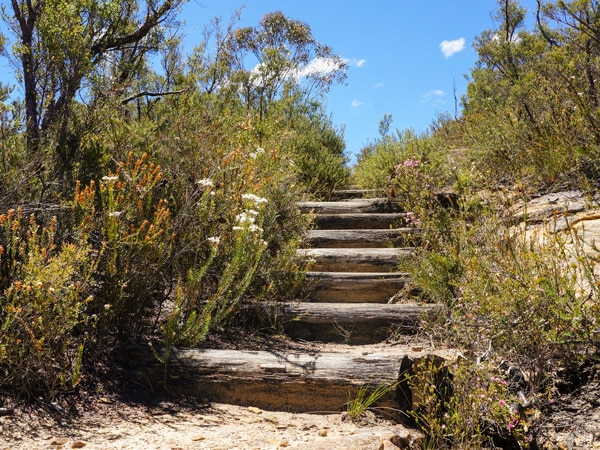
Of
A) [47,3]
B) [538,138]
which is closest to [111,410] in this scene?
[47,3]

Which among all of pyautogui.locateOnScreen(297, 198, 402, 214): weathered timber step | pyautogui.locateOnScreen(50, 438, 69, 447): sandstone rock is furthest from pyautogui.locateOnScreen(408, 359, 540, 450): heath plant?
pyautogui.locateOnScreen(297, 198, 402, 214): weathered timber step

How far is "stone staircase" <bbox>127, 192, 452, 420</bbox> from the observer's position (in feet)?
12.1

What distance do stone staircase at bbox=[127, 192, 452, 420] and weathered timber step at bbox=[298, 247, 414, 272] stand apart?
0.4 inches

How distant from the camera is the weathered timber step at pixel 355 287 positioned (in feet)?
18.7

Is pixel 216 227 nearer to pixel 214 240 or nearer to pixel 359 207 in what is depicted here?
pixel 214 240

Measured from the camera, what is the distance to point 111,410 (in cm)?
347

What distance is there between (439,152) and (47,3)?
189 inches

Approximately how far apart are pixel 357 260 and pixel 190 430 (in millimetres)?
3228

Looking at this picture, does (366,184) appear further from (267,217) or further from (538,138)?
(267,217)

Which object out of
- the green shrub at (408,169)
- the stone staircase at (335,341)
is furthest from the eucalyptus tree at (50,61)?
the green shrub at (408,169)

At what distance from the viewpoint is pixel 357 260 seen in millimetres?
6156

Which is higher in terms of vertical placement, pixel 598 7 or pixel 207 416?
pixel 598 7

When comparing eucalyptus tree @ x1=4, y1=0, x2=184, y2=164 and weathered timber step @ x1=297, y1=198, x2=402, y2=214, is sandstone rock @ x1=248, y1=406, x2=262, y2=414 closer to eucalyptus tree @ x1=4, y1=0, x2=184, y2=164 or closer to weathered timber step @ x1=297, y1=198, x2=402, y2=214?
eucalyptus tree @ x1=4, y1=0, x2=184, y2=164

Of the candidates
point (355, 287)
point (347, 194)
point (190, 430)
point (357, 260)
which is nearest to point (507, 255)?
point (355, 287)
